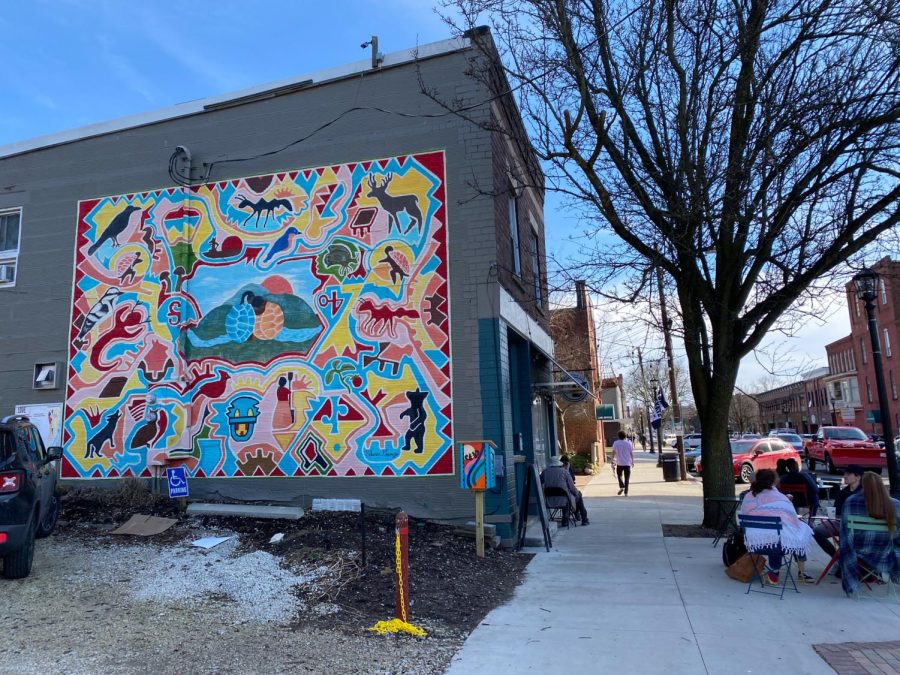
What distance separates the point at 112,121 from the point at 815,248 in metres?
12.5

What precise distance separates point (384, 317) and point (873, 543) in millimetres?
6944

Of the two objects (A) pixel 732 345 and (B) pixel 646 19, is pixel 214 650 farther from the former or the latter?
(B) pixel 646 19

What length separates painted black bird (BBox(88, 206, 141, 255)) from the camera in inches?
477

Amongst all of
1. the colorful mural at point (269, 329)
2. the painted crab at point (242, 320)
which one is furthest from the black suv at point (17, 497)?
the painted crab at point (242, 320)

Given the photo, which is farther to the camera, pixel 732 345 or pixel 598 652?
pixel 732 345

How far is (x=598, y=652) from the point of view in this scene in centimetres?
541

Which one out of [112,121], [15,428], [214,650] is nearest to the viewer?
[214,650]

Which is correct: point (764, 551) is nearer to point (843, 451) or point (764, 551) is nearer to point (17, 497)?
point (17, 497)

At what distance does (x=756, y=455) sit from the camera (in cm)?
2219

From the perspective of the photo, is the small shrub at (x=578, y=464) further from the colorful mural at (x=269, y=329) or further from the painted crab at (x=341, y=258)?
the painted crab at (x=341, y=258)

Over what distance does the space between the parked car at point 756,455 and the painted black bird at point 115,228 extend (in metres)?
18.6

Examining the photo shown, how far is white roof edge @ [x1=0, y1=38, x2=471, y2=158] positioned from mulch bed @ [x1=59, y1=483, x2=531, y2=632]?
664cm

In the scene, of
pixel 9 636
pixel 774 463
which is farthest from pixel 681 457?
pixel 9 636

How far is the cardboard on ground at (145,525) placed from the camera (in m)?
9.20
